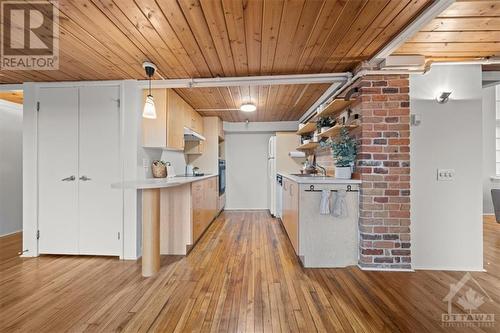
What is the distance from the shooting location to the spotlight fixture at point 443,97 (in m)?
2.43

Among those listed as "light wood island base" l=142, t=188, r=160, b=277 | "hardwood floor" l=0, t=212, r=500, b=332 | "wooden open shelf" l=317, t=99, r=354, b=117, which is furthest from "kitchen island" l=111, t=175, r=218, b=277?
"wooden open shelf" l=317, t=99, r=354, b=117

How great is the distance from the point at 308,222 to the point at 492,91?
A: 582cm

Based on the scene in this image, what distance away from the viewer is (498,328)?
1647 millimetres

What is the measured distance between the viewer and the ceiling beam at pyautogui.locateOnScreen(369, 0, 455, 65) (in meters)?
1.55

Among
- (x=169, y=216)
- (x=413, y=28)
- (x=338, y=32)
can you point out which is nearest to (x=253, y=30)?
(x=338, y=32)

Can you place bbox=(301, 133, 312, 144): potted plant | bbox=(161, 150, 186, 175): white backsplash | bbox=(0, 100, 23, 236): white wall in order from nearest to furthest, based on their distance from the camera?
bbox=(161, 150, 186, 175): white backsplash
bbox=(0, 100, 23, 236): white wall
bbox=(301, 133, 312, 144): potted plant

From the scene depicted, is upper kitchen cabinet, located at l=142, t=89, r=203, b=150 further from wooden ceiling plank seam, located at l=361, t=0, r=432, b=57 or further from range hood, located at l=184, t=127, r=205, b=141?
wooden ceiling plank seam, located at l=361, t=0, r=432, b=57

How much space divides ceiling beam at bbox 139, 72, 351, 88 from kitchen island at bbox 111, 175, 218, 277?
1.26 meters

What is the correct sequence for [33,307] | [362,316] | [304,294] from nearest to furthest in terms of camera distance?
[362,316] → [33,307] → [304,294]

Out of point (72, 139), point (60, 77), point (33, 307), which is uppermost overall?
point (60, 77)

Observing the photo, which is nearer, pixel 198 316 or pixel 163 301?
pixel 198 316

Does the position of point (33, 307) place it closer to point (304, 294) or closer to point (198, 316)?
point (198, 316)

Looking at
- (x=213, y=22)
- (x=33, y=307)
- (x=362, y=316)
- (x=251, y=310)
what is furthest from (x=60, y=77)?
(x=362, y=316)

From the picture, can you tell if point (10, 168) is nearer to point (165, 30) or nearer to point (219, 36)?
point (165, 30)
